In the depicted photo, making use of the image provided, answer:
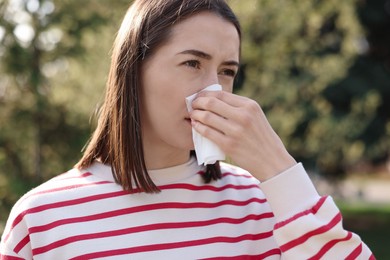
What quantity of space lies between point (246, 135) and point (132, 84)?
16.7 inches

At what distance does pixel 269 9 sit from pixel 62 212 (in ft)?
19.3

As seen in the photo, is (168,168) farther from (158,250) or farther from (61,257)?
(61,257)

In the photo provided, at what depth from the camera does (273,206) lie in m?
1.74

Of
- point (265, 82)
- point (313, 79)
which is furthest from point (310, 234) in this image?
point (313, 79)

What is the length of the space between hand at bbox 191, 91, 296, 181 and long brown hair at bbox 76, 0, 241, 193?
27cm

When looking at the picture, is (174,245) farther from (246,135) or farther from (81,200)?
(246,135)

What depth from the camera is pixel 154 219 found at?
6.43 ft

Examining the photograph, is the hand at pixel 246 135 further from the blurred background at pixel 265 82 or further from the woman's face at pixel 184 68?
the blurred background at pixel 265 82

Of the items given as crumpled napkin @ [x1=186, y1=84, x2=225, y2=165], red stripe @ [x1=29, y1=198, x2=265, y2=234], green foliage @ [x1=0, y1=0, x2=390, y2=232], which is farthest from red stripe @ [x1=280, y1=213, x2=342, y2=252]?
green foliage @ [x1=0, y1=0, x2=390, y2=232]

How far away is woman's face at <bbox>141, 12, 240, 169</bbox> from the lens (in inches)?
72.2

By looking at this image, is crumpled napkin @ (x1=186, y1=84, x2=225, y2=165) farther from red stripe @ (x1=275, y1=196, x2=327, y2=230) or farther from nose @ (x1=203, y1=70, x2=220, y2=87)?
red stripe @ (x1=275, y1=196, x2=327, y2=230)

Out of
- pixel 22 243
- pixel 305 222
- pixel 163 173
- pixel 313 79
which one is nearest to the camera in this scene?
pixel 305 222

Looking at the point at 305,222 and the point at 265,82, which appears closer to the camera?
the point at 305,222

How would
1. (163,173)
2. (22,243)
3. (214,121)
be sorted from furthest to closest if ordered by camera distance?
1. (163,173)
2. (22,243)
3. (214,121)
